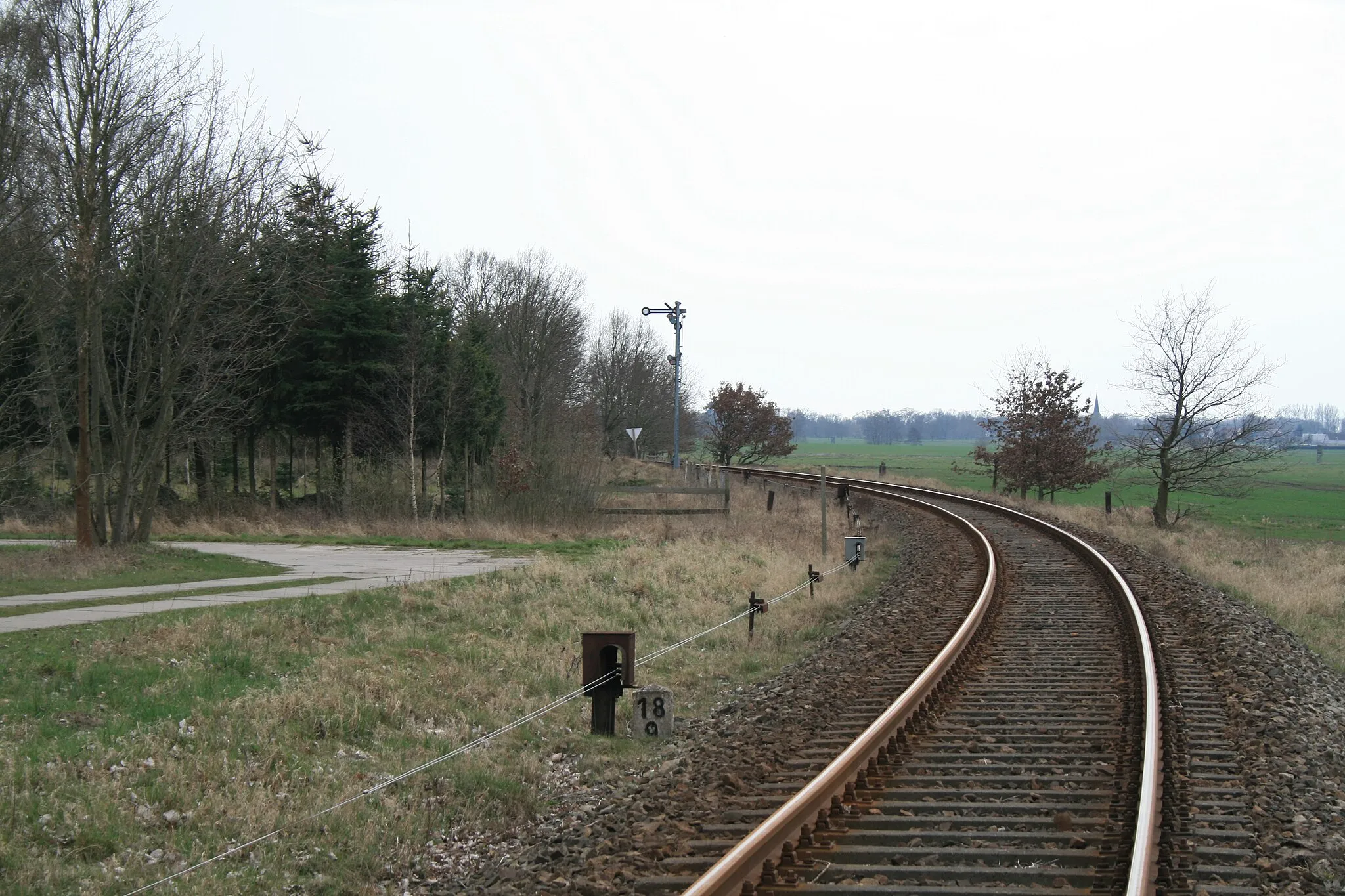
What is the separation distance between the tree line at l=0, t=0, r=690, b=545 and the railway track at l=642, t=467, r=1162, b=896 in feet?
49.9

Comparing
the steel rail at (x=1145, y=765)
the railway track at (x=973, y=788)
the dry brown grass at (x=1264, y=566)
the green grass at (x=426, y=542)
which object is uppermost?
the green grass at (x=426, y=542)

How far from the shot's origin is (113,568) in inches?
770

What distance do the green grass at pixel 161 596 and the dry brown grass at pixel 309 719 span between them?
7.31 ft

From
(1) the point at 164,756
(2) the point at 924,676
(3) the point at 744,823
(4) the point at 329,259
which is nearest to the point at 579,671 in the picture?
(2) the point at 924,676

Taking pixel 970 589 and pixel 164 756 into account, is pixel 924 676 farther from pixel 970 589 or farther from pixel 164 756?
pixel 970 589

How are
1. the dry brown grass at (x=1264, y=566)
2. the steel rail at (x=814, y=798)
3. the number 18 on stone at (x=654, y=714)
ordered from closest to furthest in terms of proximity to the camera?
the steel rail at (x=814, y=798) < the number 18 on stone at (x=654, y=714) < the dry brown grass at (x=1264, y=566)

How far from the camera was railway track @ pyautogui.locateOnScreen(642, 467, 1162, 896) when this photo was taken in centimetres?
577

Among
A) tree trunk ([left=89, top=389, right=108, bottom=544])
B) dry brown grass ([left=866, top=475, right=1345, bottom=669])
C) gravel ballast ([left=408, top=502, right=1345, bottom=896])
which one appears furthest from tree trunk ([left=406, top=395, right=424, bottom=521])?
gravel ballast ([left=408, top=502, right=1345, bottom=896])

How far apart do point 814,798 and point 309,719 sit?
489 centimetres

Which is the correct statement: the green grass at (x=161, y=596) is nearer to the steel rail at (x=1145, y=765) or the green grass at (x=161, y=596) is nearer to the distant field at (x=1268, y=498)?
the steel rail at (x=1145, y=765)

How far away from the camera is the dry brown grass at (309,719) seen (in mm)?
6781

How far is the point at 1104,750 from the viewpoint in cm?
841

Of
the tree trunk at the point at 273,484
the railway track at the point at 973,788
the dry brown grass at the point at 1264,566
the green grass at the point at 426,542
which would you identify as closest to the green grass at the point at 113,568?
the green grass at the point at 426,542

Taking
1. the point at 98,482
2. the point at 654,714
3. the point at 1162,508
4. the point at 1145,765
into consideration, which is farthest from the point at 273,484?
the point at 1145,765
